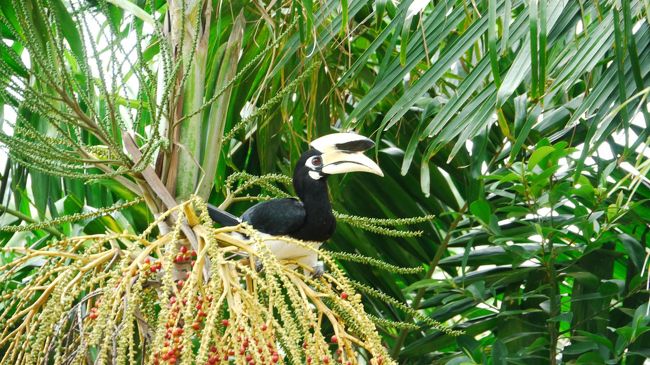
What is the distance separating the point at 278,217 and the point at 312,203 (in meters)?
0.07

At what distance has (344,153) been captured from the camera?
160 cm

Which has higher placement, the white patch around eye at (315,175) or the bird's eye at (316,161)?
the bird's eye at (316,161)

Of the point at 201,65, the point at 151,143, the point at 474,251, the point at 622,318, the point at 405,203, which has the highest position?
the point at 201,65

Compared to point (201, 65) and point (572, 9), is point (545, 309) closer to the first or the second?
point (572, 9)

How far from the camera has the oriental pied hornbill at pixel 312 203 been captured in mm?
1559

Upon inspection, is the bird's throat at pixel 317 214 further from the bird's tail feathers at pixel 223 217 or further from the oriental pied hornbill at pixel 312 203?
the bird's tail feathers at pixel 223 217

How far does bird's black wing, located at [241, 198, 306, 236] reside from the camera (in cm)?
161

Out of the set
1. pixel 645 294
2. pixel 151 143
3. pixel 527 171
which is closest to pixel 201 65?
pixel 151 143

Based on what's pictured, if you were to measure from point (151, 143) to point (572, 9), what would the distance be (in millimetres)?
648

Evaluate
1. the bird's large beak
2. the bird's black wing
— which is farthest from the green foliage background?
the bird's black wing

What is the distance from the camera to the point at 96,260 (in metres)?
1.18

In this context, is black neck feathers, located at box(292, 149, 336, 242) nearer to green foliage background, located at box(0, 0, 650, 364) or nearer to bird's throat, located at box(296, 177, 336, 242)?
bird's throat, located at box(296, 177, 336, 242)

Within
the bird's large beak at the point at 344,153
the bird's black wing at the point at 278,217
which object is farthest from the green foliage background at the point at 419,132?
the bird's black wing at the point at 278,217

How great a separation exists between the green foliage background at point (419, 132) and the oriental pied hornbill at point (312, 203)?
70 millimetres
